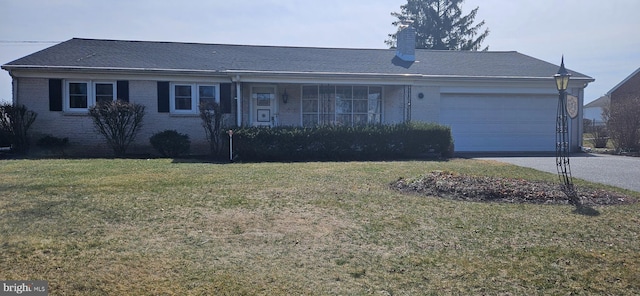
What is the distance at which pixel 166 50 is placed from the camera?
19.6 metres

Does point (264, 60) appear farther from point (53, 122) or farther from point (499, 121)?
point (499, 121)

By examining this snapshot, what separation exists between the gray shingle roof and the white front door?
97 centimetres

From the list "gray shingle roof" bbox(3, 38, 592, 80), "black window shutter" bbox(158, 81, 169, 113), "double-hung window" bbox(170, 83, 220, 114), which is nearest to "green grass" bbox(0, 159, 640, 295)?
"black window shutter" bbox(158, 81, 169, 113)

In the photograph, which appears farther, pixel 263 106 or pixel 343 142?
pixel 263 106

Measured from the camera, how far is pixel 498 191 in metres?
8.34

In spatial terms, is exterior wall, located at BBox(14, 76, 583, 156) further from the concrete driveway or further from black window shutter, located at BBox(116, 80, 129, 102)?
the concrete driveway

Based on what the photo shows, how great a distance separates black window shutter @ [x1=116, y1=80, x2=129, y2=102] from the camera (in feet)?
55.6

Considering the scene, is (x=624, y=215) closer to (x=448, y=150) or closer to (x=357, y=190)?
(x=357, y=190)

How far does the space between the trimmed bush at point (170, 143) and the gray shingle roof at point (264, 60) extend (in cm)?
247

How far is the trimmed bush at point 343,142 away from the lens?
1479 cm

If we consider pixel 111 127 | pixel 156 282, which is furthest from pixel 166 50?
pixel 156 282

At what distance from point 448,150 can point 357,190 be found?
26.1ft

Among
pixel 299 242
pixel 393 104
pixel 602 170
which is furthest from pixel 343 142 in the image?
pixel 299 242

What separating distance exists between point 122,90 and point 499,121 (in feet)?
44.9
